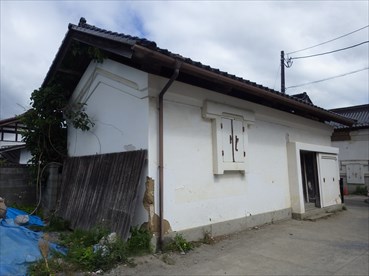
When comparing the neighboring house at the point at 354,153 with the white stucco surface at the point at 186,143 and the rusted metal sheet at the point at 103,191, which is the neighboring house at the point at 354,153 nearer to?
the white stucco surface at the point at 186,143

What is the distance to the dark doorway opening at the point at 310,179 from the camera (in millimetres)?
10648

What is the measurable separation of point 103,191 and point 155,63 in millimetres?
2818

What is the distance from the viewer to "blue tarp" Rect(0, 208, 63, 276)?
13.8ft

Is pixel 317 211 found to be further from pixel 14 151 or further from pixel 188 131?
pixel 14 151

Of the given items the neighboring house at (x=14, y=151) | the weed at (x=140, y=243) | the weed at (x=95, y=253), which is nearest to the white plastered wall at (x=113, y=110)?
the weed at (x=140, y=243)

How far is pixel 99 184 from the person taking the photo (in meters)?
6.43

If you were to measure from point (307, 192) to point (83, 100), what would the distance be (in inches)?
327

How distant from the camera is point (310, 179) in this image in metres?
11.2

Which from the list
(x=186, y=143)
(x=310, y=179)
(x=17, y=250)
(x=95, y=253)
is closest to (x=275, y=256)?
(x=186, y=143)

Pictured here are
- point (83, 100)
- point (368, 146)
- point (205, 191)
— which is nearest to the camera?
point (205, 191)

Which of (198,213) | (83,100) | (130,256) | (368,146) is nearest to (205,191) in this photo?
(198,213)

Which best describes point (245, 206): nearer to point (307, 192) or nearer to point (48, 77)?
point (307, 192)

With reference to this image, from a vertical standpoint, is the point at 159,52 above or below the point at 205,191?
above

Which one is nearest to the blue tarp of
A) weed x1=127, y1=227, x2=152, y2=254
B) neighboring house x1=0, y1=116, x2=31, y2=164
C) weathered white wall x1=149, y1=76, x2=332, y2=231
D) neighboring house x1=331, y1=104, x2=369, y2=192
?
weed x1=127, y1=227, x2=152, y2=254
